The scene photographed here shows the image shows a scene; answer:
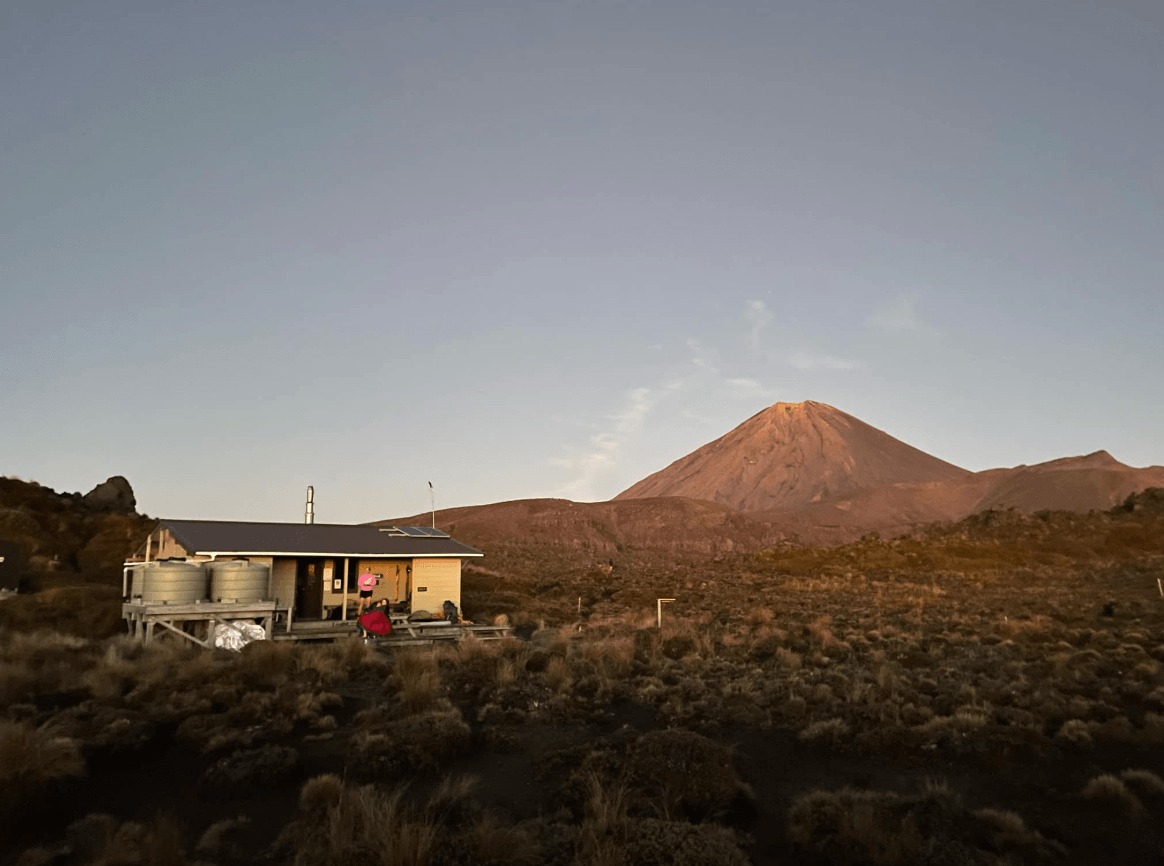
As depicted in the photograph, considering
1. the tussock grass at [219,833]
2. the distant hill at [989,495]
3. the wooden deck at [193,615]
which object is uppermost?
the distant hill at [989,495]

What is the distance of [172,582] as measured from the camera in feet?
74.4

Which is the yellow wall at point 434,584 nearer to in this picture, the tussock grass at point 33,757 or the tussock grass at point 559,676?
the tussock grass at point 559,676

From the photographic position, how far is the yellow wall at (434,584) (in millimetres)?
28562

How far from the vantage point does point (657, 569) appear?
62656 mm

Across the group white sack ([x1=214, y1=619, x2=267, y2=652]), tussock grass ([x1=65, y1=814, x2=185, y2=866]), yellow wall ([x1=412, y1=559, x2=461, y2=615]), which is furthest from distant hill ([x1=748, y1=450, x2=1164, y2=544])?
tussock grass ([x1=65, y1=814, x2=185, y2=866])

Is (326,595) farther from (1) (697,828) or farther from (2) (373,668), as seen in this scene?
(1) (697,828)

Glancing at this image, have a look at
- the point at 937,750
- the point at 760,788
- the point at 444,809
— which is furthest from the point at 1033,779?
the point at 444,809

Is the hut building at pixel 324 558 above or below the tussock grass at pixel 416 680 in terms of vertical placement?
above

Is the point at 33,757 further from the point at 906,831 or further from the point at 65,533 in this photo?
the point at 65,533

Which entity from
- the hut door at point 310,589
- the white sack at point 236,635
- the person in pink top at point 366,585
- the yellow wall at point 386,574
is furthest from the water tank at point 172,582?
the yellow wall at point 386,574

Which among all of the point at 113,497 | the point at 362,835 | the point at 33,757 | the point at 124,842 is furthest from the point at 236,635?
the point at 113,497

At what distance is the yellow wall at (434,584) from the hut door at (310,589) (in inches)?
131

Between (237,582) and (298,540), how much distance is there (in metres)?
4.55

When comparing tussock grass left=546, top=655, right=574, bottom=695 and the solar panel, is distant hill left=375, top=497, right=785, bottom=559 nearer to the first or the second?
the solar panel
